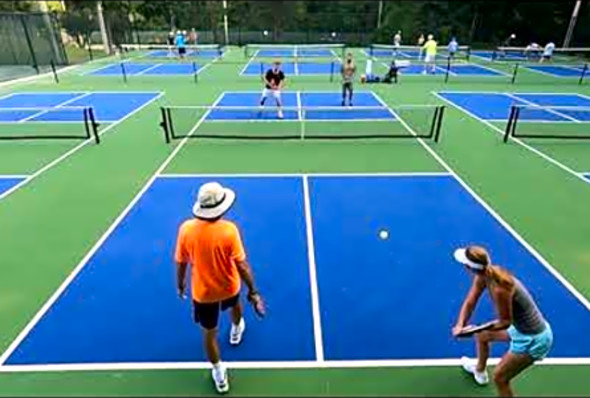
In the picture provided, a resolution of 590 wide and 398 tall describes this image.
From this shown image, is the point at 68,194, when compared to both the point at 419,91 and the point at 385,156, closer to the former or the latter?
the point at 385,156

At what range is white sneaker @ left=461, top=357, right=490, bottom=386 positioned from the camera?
486cm

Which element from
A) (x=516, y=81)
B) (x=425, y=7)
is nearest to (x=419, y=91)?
(x=516, y=81)

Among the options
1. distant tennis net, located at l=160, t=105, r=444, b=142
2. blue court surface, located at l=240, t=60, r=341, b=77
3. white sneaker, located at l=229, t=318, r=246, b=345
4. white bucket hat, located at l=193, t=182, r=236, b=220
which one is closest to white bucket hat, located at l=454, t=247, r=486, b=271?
white bucket hat, located at l=193, t=182, r=236, b=220

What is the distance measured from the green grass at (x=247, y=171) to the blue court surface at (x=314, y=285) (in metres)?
0.31

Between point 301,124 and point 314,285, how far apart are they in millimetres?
8563

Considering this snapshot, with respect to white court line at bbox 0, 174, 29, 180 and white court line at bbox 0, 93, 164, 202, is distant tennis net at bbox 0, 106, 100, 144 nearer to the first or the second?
white court line at bbox 0, 93, 164, 202

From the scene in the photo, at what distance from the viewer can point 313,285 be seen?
6668mm

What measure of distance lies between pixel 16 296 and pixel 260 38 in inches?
1982

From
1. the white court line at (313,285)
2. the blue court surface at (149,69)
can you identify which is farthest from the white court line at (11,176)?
the blue court surface at (149,69)

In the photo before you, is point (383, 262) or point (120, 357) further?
point (383, 262)

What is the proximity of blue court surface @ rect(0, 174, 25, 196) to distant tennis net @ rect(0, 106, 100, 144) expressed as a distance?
2.77 metres

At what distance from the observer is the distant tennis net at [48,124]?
44.8ft

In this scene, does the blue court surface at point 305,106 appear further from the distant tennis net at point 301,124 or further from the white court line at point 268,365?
the white court line at point 268,365

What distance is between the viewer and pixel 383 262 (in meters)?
7.24
